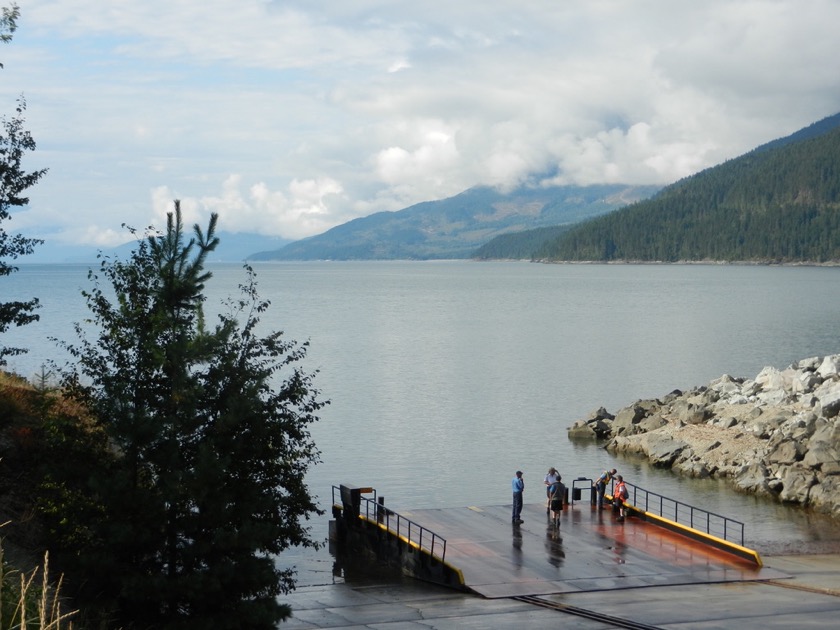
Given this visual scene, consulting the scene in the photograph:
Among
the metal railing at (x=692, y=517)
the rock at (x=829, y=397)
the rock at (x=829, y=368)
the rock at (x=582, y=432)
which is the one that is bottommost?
the metal railing at (x=692, y=517)

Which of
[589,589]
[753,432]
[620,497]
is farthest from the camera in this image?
[753,432]

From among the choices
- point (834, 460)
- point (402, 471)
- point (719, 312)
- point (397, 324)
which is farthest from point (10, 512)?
point (719, 312)

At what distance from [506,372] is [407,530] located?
168 ft

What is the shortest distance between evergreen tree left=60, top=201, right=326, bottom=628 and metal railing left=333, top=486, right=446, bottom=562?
7982 mm

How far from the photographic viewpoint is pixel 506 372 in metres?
80.0

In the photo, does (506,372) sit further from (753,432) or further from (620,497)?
(620,497)

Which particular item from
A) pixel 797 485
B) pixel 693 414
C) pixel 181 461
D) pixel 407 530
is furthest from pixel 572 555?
pixel 693 414

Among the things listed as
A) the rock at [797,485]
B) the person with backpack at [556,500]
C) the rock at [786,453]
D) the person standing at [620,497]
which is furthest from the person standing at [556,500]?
the rock at [786,453]

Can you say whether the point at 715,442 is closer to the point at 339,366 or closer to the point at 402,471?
the point at 402,471

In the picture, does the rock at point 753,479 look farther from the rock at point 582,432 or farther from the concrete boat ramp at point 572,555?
the rock at point 582,432

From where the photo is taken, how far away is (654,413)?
180 ft

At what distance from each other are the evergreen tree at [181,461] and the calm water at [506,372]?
1816 centimetres

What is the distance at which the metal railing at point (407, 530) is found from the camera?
1056 inches

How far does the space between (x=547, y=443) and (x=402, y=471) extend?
10.4 meters
